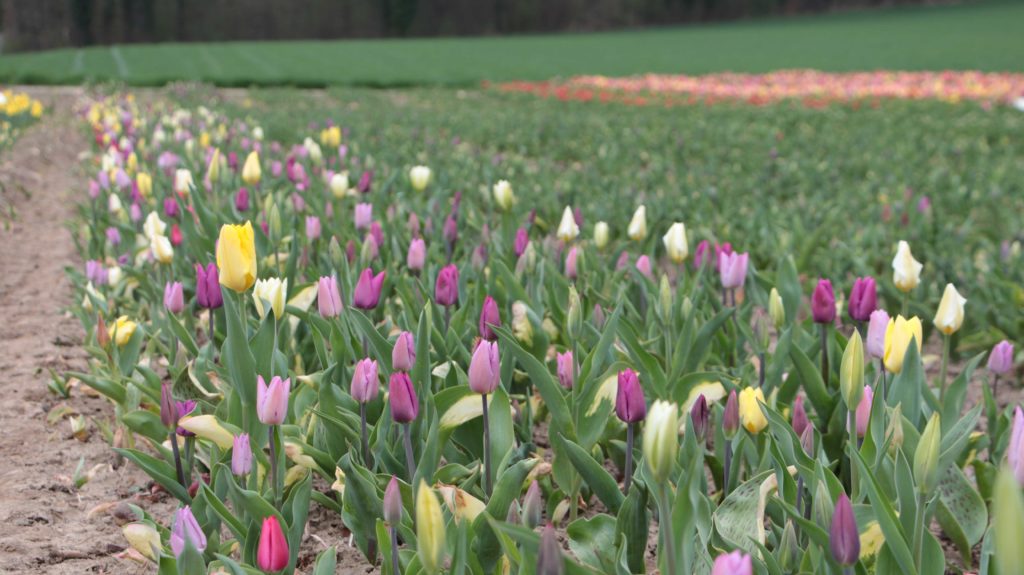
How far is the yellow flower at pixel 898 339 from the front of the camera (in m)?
2.00

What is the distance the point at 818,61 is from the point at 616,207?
981 inches

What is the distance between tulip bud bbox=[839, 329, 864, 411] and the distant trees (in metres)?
44.0

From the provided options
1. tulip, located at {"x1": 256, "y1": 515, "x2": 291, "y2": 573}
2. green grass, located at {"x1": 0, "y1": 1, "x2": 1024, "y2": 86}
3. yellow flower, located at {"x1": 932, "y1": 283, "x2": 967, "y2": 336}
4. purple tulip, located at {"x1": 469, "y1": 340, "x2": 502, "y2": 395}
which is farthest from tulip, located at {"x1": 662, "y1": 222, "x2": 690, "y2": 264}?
green grass, located at {"x1": 0, "y1": 1, "x2": 1024, "y2": 86}

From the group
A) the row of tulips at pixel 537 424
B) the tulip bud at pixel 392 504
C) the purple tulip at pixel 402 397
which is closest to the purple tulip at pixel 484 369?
the row of tulips at pixel 537 424

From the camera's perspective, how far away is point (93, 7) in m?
44.0

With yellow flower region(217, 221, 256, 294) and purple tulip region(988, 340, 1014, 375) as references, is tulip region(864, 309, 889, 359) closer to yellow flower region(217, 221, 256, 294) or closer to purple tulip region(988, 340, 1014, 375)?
purple tulip region(988, 340, 1014, 375)

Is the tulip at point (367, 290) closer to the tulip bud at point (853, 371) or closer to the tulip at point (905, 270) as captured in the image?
the tulip bud at point (853, 371)

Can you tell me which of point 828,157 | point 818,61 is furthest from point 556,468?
point 818,61

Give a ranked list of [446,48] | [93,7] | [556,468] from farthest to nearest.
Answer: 1. [93,7]
2. [446,48]
3. [556,468]

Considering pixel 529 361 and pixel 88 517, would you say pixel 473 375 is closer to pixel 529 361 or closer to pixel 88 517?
pixel 529 361

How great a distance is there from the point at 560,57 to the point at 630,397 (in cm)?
3194

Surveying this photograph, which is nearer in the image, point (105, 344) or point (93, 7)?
point (105, 344)

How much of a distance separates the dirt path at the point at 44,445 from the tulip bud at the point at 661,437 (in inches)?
52.2

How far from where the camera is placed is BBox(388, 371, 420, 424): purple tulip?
173cm
